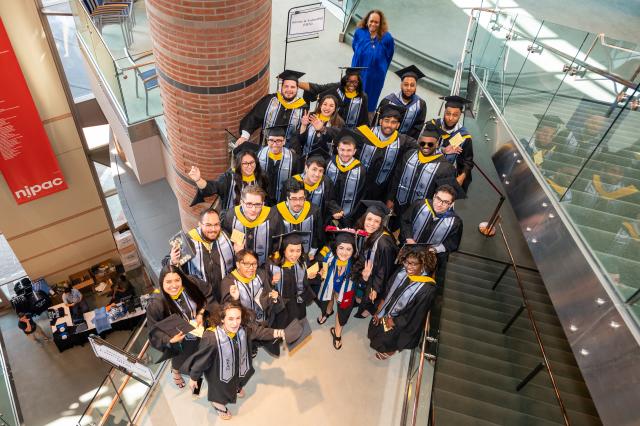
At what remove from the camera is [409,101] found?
17.3ft

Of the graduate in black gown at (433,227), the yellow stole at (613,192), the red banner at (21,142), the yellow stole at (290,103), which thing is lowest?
the red banner at (21,142)

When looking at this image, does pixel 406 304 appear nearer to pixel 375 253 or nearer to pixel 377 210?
pixel 375 253

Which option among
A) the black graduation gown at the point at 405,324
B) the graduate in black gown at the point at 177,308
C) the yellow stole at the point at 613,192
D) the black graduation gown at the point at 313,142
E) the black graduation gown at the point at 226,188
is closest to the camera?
the graduate in black gown at the point at 177,308

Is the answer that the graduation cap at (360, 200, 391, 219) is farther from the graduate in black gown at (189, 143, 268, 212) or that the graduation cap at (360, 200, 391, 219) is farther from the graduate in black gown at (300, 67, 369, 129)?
the graduate in black gown at (300, 67, 369, 129)

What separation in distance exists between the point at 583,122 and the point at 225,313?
11.5 feet

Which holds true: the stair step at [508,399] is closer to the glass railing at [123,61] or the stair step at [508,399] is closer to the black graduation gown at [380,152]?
the black graduation gown at [380,152]

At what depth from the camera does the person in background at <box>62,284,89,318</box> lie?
854cm

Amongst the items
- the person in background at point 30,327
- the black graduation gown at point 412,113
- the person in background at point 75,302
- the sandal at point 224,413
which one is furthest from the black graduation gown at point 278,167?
the person in background at point 30,327

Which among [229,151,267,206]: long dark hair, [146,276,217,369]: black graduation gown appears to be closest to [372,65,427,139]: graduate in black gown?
[229,151,267,206]: long dark hair

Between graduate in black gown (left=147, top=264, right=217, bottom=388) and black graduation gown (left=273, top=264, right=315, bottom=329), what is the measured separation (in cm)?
58

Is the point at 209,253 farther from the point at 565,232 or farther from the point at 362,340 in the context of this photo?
the point at 565,232

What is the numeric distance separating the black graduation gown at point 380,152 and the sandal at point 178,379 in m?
2.38

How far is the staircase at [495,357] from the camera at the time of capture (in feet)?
13.7

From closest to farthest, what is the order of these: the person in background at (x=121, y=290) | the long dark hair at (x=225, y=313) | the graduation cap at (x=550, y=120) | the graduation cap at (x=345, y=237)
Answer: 1. the long dark hair at (x=225, y=313)
2. the graduation cap at (x=345, y=237)
3. the graduation cap at (x=550, y=120)
4. the person in background at (x=121, y=290)
